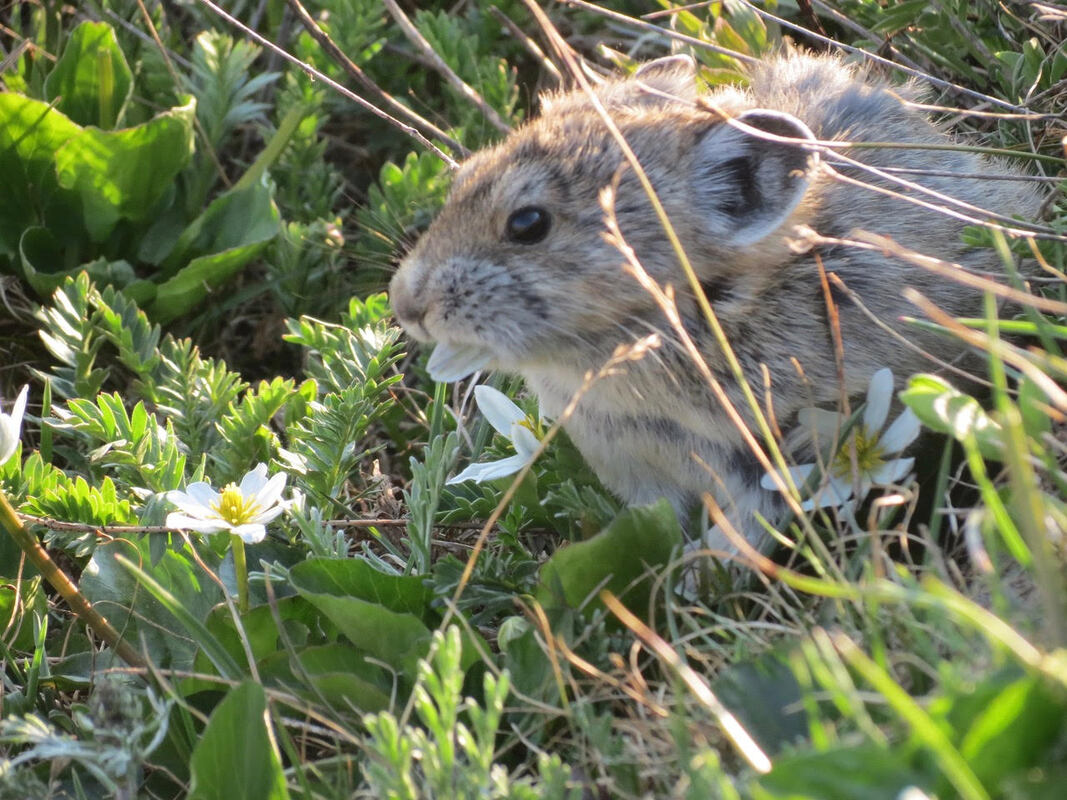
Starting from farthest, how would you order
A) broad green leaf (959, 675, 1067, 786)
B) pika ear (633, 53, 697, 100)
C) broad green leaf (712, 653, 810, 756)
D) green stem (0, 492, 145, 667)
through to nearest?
pika ear (633, 53, 697, 100)
green stem (0, 492, 145, 667)
broad green leaf (712, 653, 810, 756)
broad green leaf (959, 675, 1067, 786)

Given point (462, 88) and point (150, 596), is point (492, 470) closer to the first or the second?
point (150, 596)

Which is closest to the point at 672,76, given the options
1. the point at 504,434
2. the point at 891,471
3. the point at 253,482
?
the point at 504,434

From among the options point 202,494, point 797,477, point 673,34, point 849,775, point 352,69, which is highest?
point 673,34

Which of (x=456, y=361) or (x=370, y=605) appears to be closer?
(x=370, y=605)

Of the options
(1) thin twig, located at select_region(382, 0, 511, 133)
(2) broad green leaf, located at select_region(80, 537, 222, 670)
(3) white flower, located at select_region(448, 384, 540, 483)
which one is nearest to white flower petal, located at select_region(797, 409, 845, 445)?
(3) white flower, located at select_region(448, 384, 540, 483)

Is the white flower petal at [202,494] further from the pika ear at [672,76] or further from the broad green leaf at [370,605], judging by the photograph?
the pika ear at [672,76]

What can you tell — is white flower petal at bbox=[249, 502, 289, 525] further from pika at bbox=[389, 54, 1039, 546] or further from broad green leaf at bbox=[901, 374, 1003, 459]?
broad green leaf at bbox=[901, 374, 1003, 459]

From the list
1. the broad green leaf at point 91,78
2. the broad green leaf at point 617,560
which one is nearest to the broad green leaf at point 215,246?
the broad green leaf at point 91,78

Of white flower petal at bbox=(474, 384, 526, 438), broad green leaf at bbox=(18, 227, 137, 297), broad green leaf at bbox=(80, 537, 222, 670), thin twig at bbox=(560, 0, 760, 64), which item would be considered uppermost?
thin twig at bbox=(560, 0, 760, 64)
